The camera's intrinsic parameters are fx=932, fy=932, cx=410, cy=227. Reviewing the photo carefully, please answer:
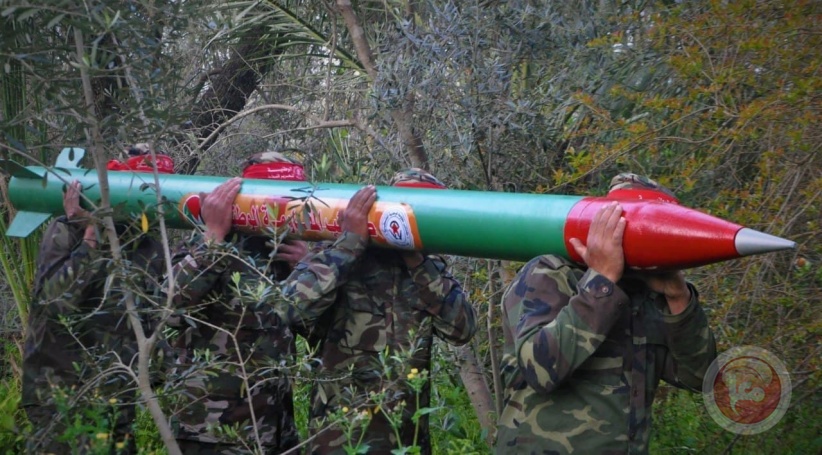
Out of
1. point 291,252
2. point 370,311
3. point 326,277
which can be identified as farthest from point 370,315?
point 291,252

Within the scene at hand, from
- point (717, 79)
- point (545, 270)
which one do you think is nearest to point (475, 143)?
point (717, 79)

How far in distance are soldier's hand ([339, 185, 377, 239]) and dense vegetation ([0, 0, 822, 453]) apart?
0.20 m

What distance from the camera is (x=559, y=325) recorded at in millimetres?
2725

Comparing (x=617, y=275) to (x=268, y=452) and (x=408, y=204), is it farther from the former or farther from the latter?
(x=268, y=452)

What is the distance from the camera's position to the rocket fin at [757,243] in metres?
2.74

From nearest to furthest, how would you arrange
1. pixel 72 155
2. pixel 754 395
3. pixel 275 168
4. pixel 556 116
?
pixel 72 155, pixel 754 395, pixel 275 168, pixel 556 116

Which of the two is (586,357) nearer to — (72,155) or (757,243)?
(757,243)

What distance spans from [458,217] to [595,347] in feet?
3.35

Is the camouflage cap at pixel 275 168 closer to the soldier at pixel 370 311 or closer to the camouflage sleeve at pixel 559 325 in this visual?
the soldier at pixel 370 311

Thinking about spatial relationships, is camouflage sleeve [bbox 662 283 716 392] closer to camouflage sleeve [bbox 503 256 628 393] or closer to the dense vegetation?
camouflage sleeve [bbox 503 256 628 393]

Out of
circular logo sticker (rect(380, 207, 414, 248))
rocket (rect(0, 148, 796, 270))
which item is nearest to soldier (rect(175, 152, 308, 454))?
rocket (rect(0, 148, 796, 270))

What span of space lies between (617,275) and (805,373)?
1.57 m

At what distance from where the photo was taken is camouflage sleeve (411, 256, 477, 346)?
158 inches

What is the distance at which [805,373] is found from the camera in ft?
12.9
